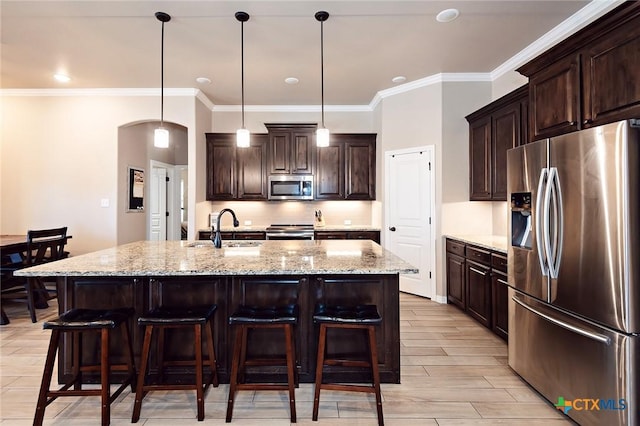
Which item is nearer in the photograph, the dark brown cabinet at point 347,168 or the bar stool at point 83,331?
the bar stool at point 83,331

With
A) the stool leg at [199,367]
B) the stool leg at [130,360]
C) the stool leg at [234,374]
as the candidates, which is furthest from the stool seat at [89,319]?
the stool leg at [234,374]

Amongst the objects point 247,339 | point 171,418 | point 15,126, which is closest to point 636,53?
point 247,339

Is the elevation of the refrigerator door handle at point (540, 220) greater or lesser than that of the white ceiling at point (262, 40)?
lesser

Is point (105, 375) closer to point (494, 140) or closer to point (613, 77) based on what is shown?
point (613, 77)

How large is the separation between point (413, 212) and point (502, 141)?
147cm

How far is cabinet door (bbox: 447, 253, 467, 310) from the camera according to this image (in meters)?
3.84

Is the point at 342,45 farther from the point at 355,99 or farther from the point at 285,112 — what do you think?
the point at 285,112

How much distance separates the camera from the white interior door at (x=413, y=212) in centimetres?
444

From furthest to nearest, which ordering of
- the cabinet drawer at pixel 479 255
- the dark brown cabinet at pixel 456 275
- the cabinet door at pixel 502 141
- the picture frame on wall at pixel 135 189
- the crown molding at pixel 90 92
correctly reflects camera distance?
the picture frame on wall at pixel 135 189, the crown molding at pixel 90 92, the dark brown cabinet at pixel 456 275, the cabinet door at pixel 502 141, the cabinet drawer at pixel 479 255

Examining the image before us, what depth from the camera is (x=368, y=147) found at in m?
5.39

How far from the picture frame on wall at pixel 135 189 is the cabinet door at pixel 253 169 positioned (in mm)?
1652

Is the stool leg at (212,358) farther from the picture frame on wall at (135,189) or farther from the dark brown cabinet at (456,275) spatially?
the picture frame on wall at (135,189)

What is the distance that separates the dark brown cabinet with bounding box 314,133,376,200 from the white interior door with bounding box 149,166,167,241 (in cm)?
335

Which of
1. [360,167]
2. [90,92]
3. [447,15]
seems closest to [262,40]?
[447,15]
